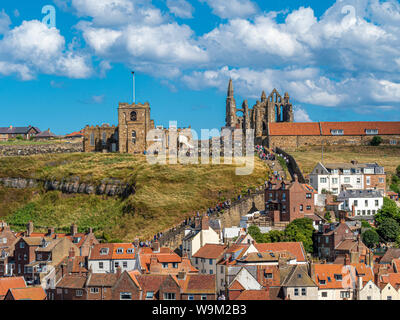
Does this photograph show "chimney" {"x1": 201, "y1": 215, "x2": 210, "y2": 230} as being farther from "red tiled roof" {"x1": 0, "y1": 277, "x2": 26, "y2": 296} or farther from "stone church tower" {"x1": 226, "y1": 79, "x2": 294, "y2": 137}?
"stone church tower" {"x1": 226, "y1": 79, "x2": 294, "y2": 137}

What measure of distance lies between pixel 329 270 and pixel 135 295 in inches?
545

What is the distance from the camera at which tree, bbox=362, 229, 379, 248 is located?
180 ft

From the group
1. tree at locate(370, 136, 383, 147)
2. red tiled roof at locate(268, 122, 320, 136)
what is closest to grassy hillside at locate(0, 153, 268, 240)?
red tiled roof at locate(268, 122, 320, 136)

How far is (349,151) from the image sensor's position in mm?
90688

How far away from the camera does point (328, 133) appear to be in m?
94.6

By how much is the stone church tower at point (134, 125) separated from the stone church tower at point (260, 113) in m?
20.1

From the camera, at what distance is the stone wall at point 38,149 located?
9538 centimetres

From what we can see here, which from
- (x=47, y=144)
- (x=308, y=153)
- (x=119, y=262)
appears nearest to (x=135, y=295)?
(x=119, y=262)

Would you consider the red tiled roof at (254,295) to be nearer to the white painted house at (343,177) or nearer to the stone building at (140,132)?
the white painted house at (343,177)

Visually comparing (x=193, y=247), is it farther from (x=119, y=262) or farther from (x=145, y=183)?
(x=145, y=183)

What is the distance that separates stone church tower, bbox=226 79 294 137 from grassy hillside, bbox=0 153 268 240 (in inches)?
980

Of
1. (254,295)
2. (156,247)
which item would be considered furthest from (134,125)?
(254,295)

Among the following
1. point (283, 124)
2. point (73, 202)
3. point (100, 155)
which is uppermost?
point (283, 124)

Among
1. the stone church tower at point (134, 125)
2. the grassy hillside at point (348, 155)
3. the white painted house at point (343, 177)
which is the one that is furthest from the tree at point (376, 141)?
the stone church tower at point (134, 125)
